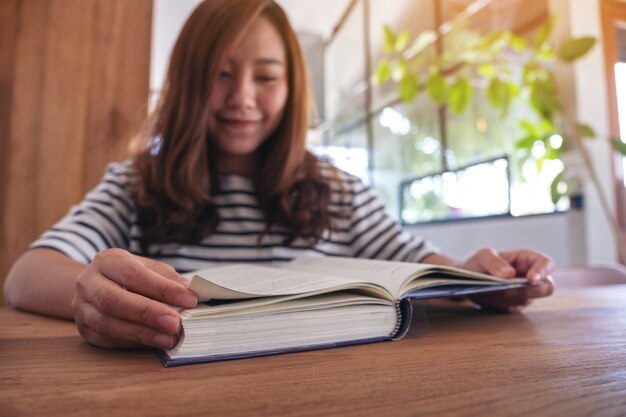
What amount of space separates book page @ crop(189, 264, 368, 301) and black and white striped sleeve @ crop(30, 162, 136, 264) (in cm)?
34

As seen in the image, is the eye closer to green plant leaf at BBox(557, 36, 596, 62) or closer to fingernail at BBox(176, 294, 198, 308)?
fingernail at BBox(176, 294, 198, 308)

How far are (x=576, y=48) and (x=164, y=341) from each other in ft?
5.77

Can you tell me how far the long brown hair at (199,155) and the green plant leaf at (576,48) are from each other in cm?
113

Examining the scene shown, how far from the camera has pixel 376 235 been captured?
3.42 feet

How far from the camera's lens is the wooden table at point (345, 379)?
0.26 metres

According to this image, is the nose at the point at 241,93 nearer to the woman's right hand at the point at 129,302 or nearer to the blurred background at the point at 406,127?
the blurred background at the point at 406,127

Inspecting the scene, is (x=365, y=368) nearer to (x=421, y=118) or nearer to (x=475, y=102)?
(x=475, y=102)

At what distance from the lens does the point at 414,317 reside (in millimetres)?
532

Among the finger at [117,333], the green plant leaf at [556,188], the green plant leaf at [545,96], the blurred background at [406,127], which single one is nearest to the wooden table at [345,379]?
the finger at [117,333]

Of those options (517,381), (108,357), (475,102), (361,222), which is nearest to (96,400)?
(108,357)

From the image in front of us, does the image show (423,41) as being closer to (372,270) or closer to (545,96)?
(545,96)

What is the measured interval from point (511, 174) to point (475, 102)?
1.77 feet

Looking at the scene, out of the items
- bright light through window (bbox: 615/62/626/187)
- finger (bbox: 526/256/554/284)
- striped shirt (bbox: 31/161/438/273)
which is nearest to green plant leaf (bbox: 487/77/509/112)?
bright light through window (bbox: 615/62/626/187)

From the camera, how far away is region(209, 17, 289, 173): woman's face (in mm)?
908
